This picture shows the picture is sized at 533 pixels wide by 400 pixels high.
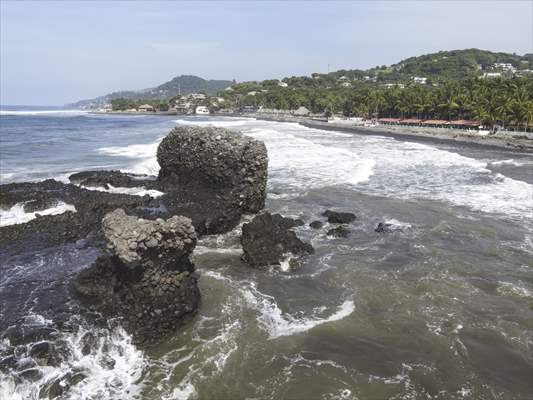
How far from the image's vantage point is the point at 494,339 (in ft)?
35.2

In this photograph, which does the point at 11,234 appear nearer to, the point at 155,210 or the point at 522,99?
the point at 155,210

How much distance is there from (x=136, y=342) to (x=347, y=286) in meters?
6.73

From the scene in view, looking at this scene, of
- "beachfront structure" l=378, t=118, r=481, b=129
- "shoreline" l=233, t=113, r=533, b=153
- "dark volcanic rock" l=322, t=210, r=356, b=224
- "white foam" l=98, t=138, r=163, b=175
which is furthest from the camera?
"beachfront structure" l=378, t=118, r=481, b=129

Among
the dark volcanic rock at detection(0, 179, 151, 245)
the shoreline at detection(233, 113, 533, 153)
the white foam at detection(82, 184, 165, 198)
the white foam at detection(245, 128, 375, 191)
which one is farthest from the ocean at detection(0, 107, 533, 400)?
the shoreline at detection(233, 113, 533, 153)

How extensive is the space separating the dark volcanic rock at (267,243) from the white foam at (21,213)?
987cm

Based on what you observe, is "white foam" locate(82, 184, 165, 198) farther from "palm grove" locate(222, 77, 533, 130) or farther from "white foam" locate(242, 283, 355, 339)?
"palm grove" locate(222, 77, 533, 130)

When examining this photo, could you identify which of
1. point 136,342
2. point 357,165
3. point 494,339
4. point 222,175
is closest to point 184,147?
point 222,175

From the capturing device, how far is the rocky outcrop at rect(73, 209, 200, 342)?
10.6m

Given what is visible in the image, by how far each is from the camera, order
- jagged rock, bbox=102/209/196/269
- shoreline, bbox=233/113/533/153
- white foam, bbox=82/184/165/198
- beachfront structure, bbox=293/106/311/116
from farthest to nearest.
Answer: beachfront structure, bbox=293/106/311/116
shoreline, bbox=233/113/533/153
white foam, bbox=82/184/165/198
jagged rock, bbox=102/209/196/269

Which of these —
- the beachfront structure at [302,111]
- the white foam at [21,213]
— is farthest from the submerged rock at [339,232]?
the beachfront structure at [302,111]

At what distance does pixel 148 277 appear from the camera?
10797mm

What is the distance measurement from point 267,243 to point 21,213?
12.9 meters

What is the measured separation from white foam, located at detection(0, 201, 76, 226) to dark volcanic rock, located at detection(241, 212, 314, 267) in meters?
9.87

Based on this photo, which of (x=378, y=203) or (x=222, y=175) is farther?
(x=378, y=203)
